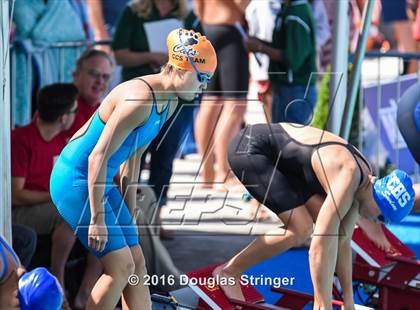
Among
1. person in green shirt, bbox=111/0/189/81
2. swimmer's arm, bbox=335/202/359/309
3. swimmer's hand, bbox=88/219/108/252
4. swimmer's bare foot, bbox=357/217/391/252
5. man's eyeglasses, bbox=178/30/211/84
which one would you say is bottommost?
swimmer's bare foot, bbox=357/217/391/252

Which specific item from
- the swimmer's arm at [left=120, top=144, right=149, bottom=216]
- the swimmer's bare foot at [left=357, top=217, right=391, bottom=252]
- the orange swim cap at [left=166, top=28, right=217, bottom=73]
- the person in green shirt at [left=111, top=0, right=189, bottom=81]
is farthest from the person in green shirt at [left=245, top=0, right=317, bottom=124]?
the orange swim cap at [left=166, top=28, right=217, bottom=73]

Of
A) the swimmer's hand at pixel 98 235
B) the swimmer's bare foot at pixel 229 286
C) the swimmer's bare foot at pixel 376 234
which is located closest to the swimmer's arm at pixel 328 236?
the swimmer's bare foot at pixel 229 286

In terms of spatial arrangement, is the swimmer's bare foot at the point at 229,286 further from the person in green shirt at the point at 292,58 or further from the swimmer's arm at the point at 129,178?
the person in green shirt at the point at 292,58

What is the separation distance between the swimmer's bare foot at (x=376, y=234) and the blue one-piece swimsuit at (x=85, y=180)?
6.91 feet

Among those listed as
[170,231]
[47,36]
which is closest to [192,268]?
[170,231]

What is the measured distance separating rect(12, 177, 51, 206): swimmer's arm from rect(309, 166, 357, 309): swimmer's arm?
77.5 inches

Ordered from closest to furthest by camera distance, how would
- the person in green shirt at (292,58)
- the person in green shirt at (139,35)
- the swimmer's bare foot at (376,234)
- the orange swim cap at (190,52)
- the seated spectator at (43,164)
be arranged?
the orange swim cap at (190,52)
the seated spectator at (43,164)
the swimmer's bare foot at (376,234)
the person in green shirt at (139,35)
the person in green shirt at (292,58)

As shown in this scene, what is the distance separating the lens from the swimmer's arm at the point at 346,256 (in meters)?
5.52

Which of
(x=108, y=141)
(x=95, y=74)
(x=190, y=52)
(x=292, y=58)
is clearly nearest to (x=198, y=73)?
(x=190, y=52)

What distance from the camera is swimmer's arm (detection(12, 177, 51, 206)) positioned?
634 cm

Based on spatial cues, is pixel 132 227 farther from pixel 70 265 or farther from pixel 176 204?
pixel 176 204

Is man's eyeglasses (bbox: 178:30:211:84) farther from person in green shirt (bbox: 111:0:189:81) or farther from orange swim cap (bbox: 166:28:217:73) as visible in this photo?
person in green shirt (bbox: 111:0:189:81)

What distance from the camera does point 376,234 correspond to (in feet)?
22.1

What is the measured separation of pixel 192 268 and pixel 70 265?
3.64 feet
